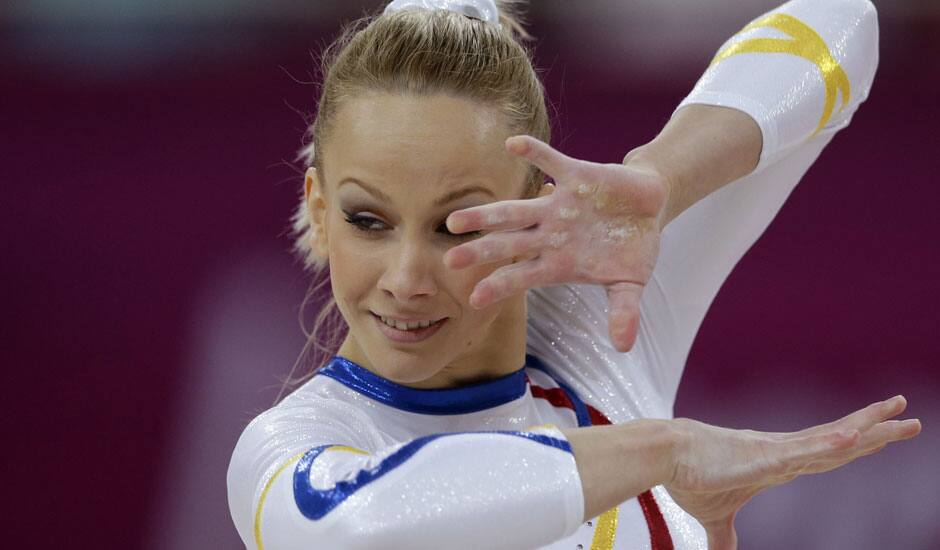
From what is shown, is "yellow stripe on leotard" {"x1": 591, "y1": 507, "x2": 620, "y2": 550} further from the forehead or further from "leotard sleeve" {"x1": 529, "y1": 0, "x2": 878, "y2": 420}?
the forehead

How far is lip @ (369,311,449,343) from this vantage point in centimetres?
129

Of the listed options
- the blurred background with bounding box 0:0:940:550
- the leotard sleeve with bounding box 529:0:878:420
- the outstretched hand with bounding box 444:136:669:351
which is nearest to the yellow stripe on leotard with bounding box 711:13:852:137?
the leotard sleeve with bounding box 529:0:878:420

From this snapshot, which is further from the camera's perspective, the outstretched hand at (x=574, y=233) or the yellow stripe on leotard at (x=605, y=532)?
the yellow stripe on leotard at (x=605, y=532)

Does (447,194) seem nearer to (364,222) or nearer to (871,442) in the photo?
(364,222)

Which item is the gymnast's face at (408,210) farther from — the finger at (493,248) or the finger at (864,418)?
the finger at (864,418)

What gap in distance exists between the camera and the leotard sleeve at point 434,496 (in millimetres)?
1024

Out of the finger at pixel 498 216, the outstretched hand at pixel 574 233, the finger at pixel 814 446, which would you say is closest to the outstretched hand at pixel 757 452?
the finger at pixel 814 446

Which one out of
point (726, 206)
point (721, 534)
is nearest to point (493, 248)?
point (721, 534)

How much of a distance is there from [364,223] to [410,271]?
79mm

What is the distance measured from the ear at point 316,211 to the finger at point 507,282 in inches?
11.5

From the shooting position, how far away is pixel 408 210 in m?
1.24

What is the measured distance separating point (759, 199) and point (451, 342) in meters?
0.53

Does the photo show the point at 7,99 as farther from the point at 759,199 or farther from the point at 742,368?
the point at 759,199

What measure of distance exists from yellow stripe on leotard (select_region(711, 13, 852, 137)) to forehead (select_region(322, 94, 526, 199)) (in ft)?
1.45
